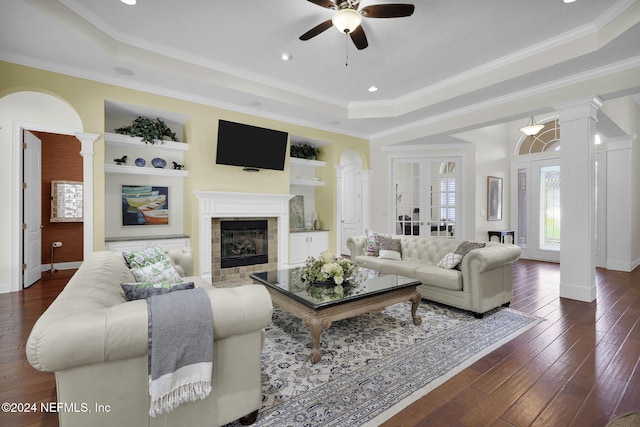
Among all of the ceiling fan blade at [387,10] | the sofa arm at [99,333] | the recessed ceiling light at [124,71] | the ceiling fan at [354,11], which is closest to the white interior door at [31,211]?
the recessed ceiling light at [124,71]

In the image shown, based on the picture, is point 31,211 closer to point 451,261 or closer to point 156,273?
point 156,273

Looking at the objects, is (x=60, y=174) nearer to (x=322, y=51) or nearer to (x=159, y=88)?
(x=159, y=88)

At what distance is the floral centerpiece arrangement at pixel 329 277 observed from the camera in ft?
9.08

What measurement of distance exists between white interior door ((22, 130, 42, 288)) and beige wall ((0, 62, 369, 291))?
26 centimetres

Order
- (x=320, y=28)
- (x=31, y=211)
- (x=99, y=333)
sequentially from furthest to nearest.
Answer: (x=31, y=211) < (x=320, y=28) < (x=99, y=333)

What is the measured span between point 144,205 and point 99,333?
13.6 ft

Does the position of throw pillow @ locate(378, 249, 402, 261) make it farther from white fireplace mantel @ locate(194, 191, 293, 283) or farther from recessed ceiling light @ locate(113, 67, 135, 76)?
recessed ceiling light @ locate(113, 67, 135, 76)

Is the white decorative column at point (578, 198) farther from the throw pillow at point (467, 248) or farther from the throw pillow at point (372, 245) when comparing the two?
the throw pillow at point (372, 245)

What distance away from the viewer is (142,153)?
4750 millimetres

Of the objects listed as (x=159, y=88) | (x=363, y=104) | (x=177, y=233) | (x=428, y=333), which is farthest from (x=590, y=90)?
(x=177, y=233)

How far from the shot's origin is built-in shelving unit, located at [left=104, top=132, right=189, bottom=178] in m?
4.34

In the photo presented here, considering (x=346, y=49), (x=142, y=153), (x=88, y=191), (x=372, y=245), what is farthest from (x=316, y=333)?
(x=142, y=153)

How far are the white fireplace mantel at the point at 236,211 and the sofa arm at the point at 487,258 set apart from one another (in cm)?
316

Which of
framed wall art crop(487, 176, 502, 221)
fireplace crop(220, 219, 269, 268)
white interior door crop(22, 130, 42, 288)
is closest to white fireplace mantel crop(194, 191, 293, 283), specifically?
fireplace crop(220, 219, 269, 268)
